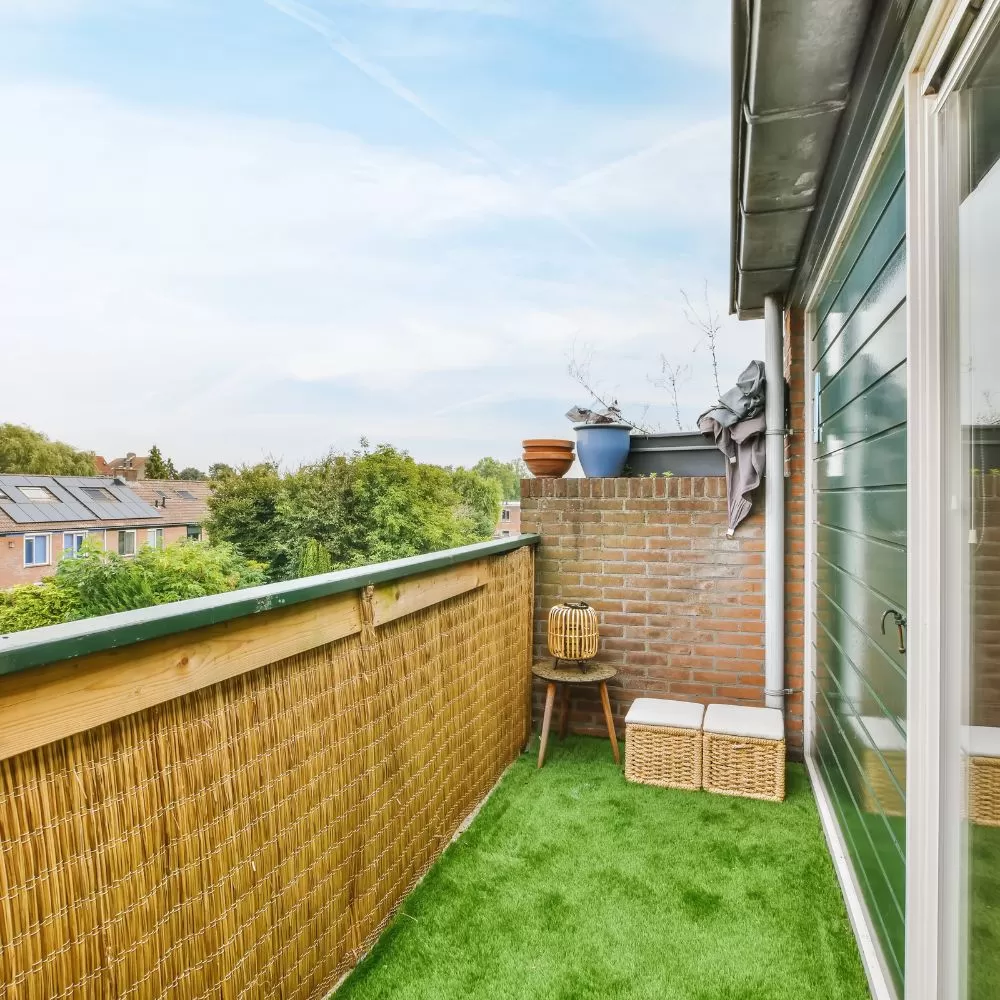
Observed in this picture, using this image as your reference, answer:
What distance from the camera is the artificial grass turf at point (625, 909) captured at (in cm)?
181

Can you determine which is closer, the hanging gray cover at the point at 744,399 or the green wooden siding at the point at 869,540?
the green wooden siding at the point at 869,540

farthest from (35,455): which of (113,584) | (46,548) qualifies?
(113,584)

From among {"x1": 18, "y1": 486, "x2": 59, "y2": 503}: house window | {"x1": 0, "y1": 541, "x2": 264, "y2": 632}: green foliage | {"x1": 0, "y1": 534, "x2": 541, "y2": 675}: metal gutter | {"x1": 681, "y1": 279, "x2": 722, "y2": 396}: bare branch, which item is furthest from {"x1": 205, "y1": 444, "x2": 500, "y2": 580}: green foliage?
{"x1": 0, "y1": 534, "x2": 541, "y2": 675}: metal gutter

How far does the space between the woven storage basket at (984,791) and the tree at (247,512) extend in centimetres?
2399

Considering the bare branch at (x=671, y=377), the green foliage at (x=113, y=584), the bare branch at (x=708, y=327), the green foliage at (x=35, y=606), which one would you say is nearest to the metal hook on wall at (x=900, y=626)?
the bare branch at (x=708, y=327)

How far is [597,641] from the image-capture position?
3.46m

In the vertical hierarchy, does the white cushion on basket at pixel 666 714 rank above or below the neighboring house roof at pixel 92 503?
below

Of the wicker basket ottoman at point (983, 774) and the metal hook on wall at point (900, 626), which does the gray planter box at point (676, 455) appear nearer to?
the metal hook on wall at point (900, 626)

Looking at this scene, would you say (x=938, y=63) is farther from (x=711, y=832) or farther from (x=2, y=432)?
(x=2, y=432)

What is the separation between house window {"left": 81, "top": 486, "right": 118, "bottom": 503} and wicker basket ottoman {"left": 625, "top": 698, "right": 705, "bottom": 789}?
29452 mm

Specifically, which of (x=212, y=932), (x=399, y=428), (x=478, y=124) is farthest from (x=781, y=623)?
(x=399, y=428)

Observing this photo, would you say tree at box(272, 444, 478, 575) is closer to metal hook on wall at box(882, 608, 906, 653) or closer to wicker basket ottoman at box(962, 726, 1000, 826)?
metal hook on wall at box(882, 608, 906, 653)

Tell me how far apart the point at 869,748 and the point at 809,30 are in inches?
68.5

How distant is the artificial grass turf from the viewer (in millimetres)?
1809
